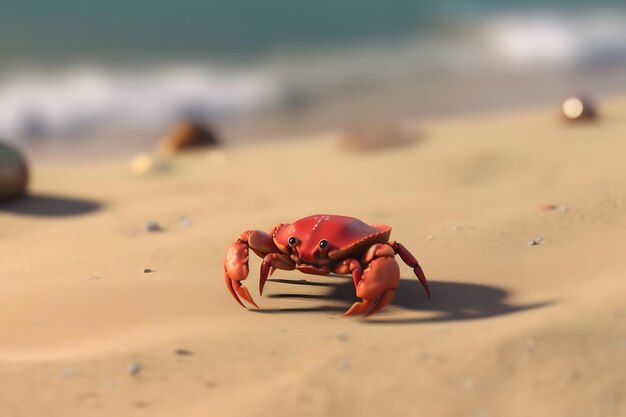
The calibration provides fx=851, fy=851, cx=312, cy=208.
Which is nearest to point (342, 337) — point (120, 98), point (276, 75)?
point (120, 98)

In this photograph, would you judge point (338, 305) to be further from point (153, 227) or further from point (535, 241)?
point (153, 227)

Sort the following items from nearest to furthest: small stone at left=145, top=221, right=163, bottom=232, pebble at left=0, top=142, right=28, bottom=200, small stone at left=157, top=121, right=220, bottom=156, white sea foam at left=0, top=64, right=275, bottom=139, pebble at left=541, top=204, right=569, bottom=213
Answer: pebble at left=541, top=204, right=569, bottom=213, small stone at left=145, top=221, right=163, bottom=232, pebble at left=0, top=142, right=28, bottom=200, small stone at left=157, top=121, right=220, bottom=156, white sea foam at left=0, top=64, right=275, bottom=139

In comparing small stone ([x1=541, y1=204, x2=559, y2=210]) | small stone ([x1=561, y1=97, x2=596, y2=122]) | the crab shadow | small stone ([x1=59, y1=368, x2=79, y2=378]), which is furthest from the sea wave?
small stone ([x1=59, y1=368, x2=79, y2=378])

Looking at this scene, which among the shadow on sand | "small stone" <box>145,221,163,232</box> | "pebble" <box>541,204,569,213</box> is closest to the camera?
"pebble" <box>541,204,569,213</box>

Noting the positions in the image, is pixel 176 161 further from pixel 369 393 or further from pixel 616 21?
pixel 616 21

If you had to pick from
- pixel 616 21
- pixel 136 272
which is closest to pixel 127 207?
pixel 136 272

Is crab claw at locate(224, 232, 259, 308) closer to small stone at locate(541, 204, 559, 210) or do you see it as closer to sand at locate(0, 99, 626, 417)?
sand at locate(0, 99, 626, 417)

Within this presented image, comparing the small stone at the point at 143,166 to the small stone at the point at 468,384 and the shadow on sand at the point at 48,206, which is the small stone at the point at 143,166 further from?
the small stone at the point at 468,384

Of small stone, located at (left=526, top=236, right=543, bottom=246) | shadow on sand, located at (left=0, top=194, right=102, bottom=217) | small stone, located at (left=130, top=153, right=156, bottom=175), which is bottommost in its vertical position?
shadow on sand, located at (left=0, top=194, right=102, bottom=217)
